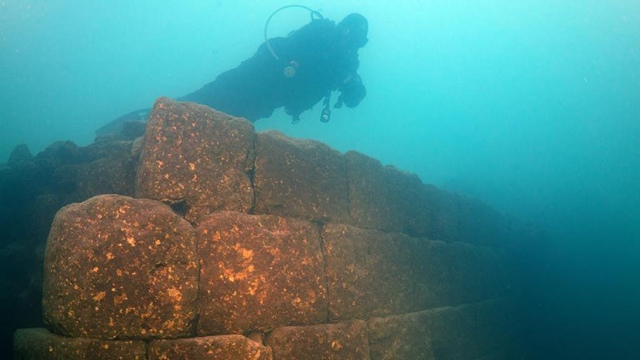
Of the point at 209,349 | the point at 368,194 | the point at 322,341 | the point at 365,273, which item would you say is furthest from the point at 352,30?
the point at 209,349

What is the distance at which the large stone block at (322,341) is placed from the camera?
3.83 meters

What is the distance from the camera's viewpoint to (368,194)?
580 centimetres

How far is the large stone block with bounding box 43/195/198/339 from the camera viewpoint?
2.87m

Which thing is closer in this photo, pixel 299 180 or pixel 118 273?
pixel 118 273

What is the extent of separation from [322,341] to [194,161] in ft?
8.61

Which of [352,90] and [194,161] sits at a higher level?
[352,90]

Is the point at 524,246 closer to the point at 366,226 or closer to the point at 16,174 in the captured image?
the point at 366,226

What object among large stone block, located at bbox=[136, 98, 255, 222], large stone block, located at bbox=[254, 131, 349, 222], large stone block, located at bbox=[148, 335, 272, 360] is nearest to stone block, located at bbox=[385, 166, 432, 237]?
large stone block, located at bbox=[254, 131, 349, 222]

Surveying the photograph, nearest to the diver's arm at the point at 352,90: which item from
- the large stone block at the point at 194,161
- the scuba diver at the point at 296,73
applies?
the scuba diver at the point at 296,73

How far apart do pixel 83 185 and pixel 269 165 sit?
2.68 metres

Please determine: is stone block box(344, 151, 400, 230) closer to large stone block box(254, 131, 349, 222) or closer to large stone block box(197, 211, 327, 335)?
large stone block box(254, 131, 349, 222)

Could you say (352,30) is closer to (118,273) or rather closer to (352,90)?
(352,90)

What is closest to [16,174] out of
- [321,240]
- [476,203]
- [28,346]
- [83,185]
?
[83,185]

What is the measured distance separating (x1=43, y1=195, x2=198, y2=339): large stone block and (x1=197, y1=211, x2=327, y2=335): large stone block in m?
0.29
